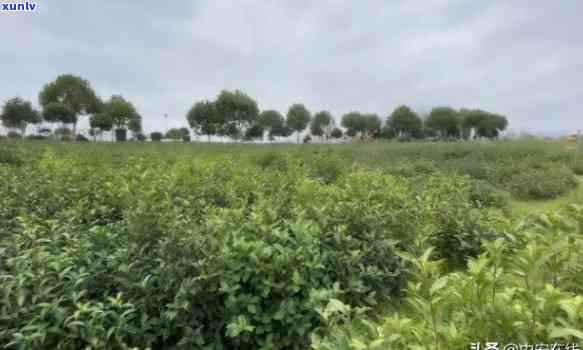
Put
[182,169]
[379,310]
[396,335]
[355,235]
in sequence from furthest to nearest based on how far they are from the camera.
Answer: [182,169] < [355,235] < [379,310] < [396,335]

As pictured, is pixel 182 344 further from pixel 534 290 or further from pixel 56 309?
pixel 534 290

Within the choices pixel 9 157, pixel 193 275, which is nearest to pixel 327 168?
pixel 193 275

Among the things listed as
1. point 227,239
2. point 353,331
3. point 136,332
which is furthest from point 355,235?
point 136,332

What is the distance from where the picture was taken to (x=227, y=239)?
1.85 m

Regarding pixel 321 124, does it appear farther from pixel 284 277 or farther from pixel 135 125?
pixel 284 277

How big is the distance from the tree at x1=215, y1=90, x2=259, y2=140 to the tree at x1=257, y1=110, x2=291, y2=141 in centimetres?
Result: 272

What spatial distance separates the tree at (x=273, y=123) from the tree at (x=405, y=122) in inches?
516

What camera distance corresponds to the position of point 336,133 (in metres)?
41.5

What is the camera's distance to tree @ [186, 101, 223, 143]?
100ft

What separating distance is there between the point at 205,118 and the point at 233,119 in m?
2.95

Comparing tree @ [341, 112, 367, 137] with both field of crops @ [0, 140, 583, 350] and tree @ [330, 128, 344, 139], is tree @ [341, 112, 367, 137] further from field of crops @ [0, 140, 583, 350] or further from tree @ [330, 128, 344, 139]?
field of crops @ [0, 140, 583, 350]

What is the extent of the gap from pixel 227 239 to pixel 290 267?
428mm

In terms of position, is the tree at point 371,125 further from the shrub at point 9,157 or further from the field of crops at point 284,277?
the field of crops at point 284,277

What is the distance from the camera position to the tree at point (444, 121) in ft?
115
